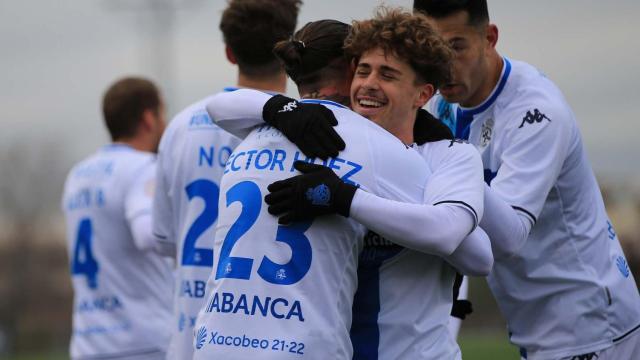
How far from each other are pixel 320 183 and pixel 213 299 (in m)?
0.57

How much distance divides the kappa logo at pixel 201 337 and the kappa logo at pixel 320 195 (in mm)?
617

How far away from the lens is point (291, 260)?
3.87 m

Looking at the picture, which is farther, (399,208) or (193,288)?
(193,288)

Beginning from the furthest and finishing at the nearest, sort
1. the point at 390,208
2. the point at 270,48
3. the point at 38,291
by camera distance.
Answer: the point at 38,291
the point at 270,48
the point at 390,208

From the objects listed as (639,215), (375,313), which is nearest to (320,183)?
(375,313)

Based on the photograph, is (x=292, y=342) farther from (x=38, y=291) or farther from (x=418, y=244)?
(x=38, y=291)

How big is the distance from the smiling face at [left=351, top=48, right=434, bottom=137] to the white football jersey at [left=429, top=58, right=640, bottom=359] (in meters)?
0.93

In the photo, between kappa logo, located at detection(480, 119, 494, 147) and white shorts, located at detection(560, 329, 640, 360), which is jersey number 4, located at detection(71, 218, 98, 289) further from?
white shorts, located at detection(560, 329, 640, 360)

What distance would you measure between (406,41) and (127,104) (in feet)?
12.6

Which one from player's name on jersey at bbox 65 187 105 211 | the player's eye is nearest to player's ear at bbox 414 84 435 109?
the player's eye

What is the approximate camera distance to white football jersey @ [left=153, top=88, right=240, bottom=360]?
5.72 m

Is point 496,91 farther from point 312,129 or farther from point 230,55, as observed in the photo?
point 312,129

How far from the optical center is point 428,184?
156 inches

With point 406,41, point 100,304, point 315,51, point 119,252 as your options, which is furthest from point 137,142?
point 406,41
